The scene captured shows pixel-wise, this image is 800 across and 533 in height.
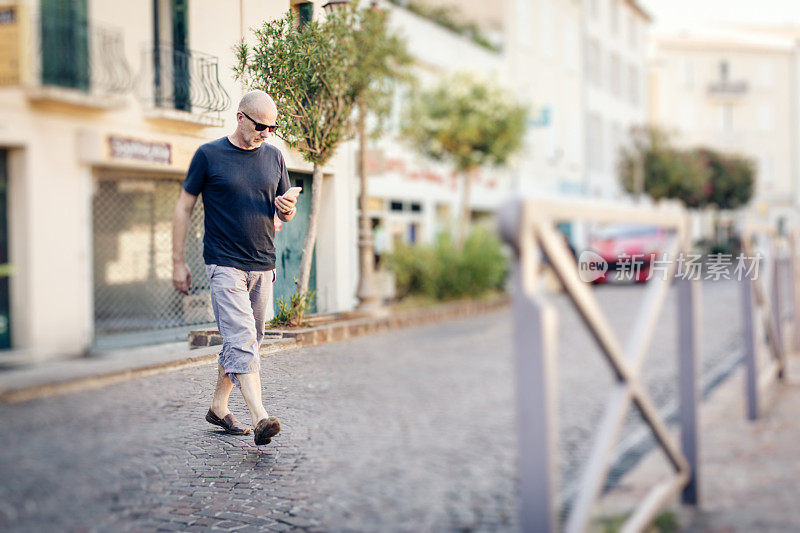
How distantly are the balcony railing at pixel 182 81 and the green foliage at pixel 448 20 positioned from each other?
869 inches

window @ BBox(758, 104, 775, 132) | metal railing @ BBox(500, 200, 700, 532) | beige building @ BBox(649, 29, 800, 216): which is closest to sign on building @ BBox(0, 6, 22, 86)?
metal railing @ BBox(500, 200, 700, 532)

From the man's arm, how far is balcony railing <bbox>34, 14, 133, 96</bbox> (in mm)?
142

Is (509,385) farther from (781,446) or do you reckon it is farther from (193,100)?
(193,100)

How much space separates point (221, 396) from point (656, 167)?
38.7 meters

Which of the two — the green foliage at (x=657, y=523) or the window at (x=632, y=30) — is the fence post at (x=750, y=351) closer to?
the green foliage at (x=657, y=523)

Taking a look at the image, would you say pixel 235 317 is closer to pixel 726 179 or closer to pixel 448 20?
pixel 448 20

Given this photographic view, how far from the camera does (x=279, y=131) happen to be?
2.39 ft

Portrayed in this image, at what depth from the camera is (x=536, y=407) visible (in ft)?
5.33

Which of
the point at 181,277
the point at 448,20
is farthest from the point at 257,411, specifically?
the point at 448,20

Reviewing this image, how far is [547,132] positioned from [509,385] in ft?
75.0

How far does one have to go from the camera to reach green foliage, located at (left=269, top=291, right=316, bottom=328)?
0.73 meters

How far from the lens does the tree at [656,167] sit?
37594 mm

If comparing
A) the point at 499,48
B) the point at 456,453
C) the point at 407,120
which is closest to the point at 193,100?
the point at 456,453

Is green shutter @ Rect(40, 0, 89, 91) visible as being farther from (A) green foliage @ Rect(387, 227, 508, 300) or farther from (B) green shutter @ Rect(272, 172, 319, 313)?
(A) green foliage @ Rect(387, 227, 508, 300)
